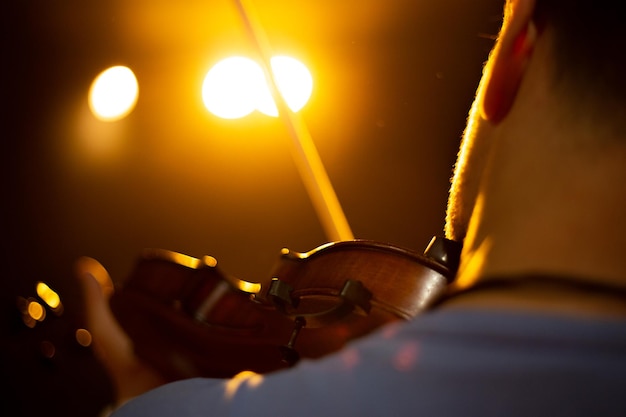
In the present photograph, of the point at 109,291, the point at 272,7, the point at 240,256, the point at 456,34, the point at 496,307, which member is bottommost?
the point at 240,256

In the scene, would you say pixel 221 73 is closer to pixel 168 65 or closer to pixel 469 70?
pixel 168 65

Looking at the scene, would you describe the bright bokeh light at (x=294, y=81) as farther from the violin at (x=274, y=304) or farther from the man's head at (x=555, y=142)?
the man's head at (x=555, y=142)

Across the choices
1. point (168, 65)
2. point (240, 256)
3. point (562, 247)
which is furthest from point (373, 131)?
point (562, 247)

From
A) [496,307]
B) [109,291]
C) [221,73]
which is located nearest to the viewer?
[496,307]

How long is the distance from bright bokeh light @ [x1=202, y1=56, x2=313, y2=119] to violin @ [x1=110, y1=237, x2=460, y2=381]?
112cm

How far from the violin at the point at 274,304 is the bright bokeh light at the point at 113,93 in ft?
4.30

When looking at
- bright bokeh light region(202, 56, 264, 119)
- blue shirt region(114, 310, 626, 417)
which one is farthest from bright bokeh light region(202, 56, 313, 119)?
blue shirt region(114, 310, 626, 417)

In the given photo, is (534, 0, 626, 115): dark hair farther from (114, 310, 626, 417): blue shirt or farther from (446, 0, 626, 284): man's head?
(114, 310, 626, 417): blue shirt

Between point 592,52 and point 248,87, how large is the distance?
1.63m

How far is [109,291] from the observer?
3.22 ft

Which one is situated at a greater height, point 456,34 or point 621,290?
point 456,34

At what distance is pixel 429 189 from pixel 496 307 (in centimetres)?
164

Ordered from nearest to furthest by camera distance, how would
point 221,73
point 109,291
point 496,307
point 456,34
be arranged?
point 496,307 < point 109,291 < point 456,34 < point 221,73

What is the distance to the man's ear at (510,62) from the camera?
0.54 m
